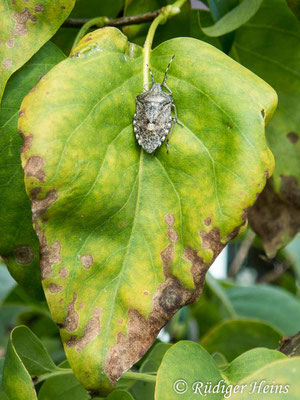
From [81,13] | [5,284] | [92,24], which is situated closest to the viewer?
[92,24]

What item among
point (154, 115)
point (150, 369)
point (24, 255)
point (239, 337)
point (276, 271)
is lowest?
point (276, 271)

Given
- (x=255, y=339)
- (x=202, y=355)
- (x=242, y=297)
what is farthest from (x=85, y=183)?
(x=242, y=297)

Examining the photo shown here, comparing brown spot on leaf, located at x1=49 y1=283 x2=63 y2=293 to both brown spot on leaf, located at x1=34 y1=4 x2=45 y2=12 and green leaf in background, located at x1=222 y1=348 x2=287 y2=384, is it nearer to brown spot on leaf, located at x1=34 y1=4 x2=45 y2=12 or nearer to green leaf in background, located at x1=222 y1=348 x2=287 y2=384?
green leaf in background, located at x1=222 y1=348 x2=287 y2=384

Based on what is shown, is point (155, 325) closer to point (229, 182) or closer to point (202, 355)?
point (202, 355)

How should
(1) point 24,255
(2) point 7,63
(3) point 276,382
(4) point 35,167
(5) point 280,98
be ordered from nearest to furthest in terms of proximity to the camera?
(3) point 276,382 < (4) point 35,167 < (2) point 7,63 < (1) point 24,255 < (5) point 280,98

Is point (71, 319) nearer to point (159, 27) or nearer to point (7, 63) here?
point (7, 63)

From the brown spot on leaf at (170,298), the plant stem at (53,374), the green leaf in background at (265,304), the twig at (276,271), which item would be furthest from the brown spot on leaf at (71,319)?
the twig at (276,271)

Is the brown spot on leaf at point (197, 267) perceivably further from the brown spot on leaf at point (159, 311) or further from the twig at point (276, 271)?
the twig at point (276, 271)

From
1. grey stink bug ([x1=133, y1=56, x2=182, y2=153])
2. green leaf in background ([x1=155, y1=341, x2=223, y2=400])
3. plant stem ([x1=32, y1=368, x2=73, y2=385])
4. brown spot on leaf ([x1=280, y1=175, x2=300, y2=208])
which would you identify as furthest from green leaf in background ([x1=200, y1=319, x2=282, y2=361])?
grey stink bug ([x1=133, y1=56, x2=182, y2=153])

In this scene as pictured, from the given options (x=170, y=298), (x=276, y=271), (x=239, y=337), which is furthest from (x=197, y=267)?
(x=276, y=271)
